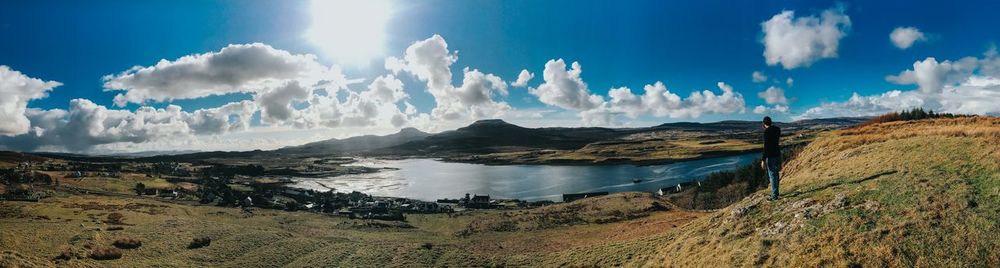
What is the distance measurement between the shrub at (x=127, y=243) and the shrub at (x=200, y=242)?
4.64 metres

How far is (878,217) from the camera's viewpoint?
60.7ft

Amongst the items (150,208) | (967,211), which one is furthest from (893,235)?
(150,208)

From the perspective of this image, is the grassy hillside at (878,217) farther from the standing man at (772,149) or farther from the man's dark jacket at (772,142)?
the man's dark jacket at (772,142)

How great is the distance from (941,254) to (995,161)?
10.1m

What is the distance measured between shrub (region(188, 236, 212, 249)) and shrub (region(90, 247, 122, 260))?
7279 mm

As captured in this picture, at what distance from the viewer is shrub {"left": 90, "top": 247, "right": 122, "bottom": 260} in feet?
145

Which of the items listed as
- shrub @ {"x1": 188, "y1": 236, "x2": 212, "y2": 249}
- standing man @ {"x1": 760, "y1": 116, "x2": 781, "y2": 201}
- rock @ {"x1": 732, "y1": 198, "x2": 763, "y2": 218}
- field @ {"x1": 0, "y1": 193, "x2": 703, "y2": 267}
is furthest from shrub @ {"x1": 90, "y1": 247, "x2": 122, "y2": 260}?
standing man @ {"x1": 760, "y1": 116, "x2": 781, "y2": 201}

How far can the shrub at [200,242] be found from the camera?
5356 centimetres

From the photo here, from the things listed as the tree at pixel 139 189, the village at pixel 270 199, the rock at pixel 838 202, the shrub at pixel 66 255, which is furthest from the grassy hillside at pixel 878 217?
the tree at pixel 139 189

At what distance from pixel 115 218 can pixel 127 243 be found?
29159mm

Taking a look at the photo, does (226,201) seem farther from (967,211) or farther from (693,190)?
(967,211)

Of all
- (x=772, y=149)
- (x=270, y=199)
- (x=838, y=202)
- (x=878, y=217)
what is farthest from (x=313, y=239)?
(x=270, y=199)

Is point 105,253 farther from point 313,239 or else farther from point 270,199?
point 270,199

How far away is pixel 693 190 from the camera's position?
12350cm
